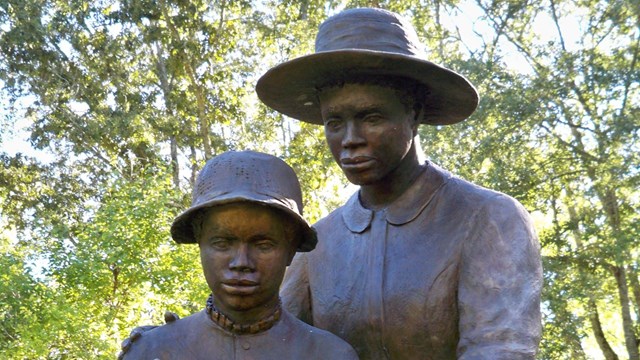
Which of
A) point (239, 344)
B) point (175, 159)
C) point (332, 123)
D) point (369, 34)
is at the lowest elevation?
point (239, 344)

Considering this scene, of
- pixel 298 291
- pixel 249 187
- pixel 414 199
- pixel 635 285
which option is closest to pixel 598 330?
pixel 635 285

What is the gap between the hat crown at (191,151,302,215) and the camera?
3.56 m

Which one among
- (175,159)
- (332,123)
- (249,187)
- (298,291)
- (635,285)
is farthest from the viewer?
(175,159)

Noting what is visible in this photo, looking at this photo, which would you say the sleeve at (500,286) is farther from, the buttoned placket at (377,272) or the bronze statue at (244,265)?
the bronze statue at (244,265)

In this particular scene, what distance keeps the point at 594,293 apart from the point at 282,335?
16.6 m

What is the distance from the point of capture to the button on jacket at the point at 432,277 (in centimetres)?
371

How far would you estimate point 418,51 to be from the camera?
4.06 meters

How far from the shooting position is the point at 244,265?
346cm

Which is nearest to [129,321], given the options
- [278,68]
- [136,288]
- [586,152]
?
[136,288]

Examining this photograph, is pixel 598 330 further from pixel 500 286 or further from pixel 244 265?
pixel 244 265

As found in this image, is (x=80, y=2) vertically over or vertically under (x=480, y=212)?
over

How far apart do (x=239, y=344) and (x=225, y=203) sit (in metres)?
0.48

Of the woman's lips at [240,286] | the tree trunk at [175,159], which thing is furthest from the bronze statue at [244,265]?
the tree trunk at [175,159]

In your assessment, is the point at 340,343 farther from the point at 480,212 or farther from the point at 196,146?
the point at 196,146
